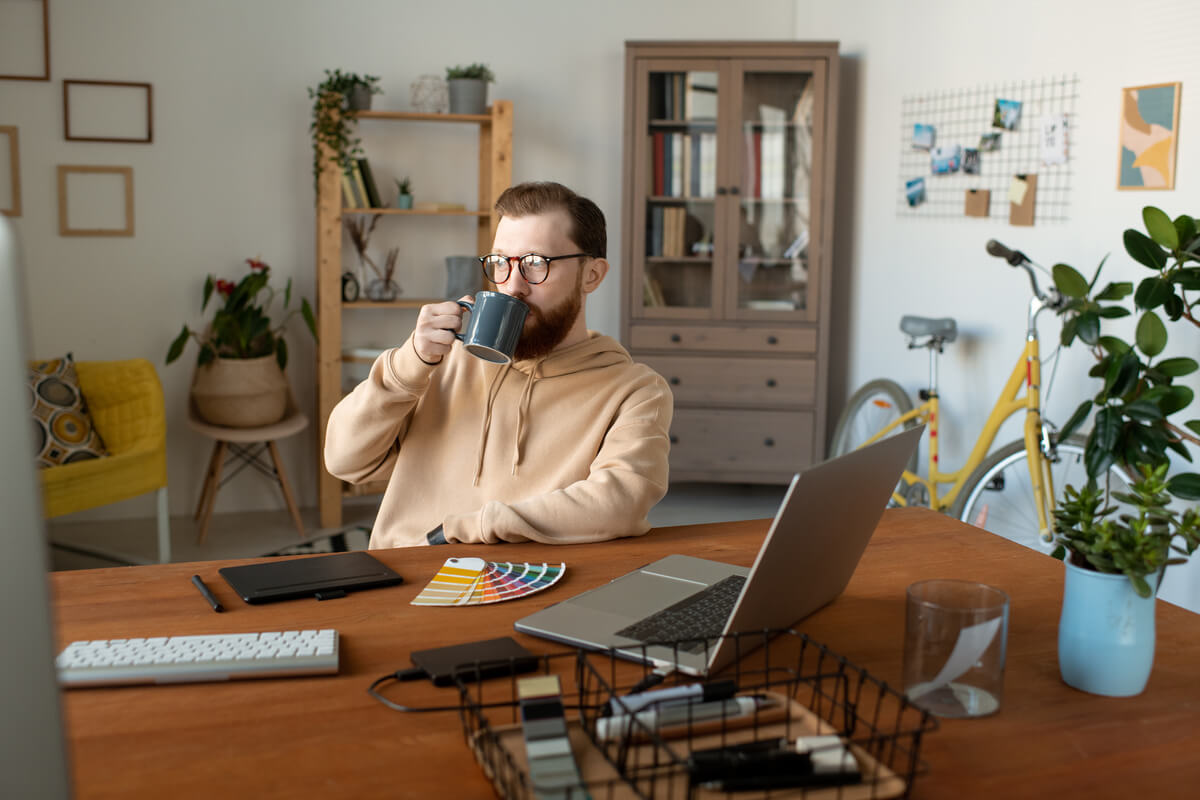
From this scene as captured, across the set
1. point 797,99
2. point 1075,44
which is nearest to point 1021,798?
point 1075,44

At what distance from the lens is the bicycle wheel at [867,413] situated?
13.4 feet

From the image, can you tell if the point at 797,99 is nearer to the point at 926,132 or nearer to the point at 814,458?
the point at 926,132

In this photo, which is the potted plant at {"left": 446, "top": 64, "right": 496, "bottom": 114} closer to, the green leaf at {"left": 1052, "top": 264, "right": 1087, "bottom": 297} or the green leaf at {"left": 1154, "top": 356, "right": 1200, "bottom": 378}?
the green leaf at {"left": 1052, "top": 264, "right": 1087, "bottom": 297}

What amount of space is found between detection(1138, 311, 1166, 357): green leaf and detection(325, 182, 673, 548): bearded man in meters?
1.38

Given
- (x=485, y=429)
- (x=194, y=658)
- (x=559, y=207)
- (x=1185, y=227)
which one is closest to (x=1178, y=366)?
(x=1185, y=227)

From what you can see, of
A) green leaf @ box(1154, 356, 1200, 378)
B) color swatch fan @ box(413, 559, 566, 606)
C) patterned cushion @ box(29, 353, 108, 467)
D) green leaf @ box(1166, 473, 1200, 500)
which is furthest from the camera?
patterned cushion @ box(29, 353, 108, 467)

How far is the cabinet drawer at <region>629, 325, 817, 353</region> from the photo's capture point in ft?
14.3

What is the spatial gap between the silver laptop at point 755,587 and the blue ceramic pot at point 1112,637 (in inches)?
9.3

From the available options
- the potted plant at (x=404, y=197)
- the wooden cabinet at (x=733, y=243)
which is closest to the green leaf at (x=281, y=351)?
the potted plant at (x=404, y=197)

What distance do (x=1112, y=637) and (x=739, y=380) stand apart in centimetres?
340

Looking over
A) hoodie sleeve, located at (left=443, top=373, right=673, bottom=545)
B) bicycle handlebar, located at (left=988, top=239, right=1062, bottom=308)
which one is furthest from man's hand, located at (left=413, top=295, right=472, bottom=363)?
bicycle handlebar, located at (left=988, top=239, right=1062, bottom=308)

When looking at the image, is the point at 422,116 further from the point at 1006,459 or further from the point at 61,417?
the point at 1006,459

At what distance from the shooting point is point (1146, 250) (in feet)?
8.20

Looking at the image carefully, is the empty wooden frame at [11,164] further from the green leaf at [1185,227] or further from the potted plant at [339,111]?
the green leaf at [1185,227]
